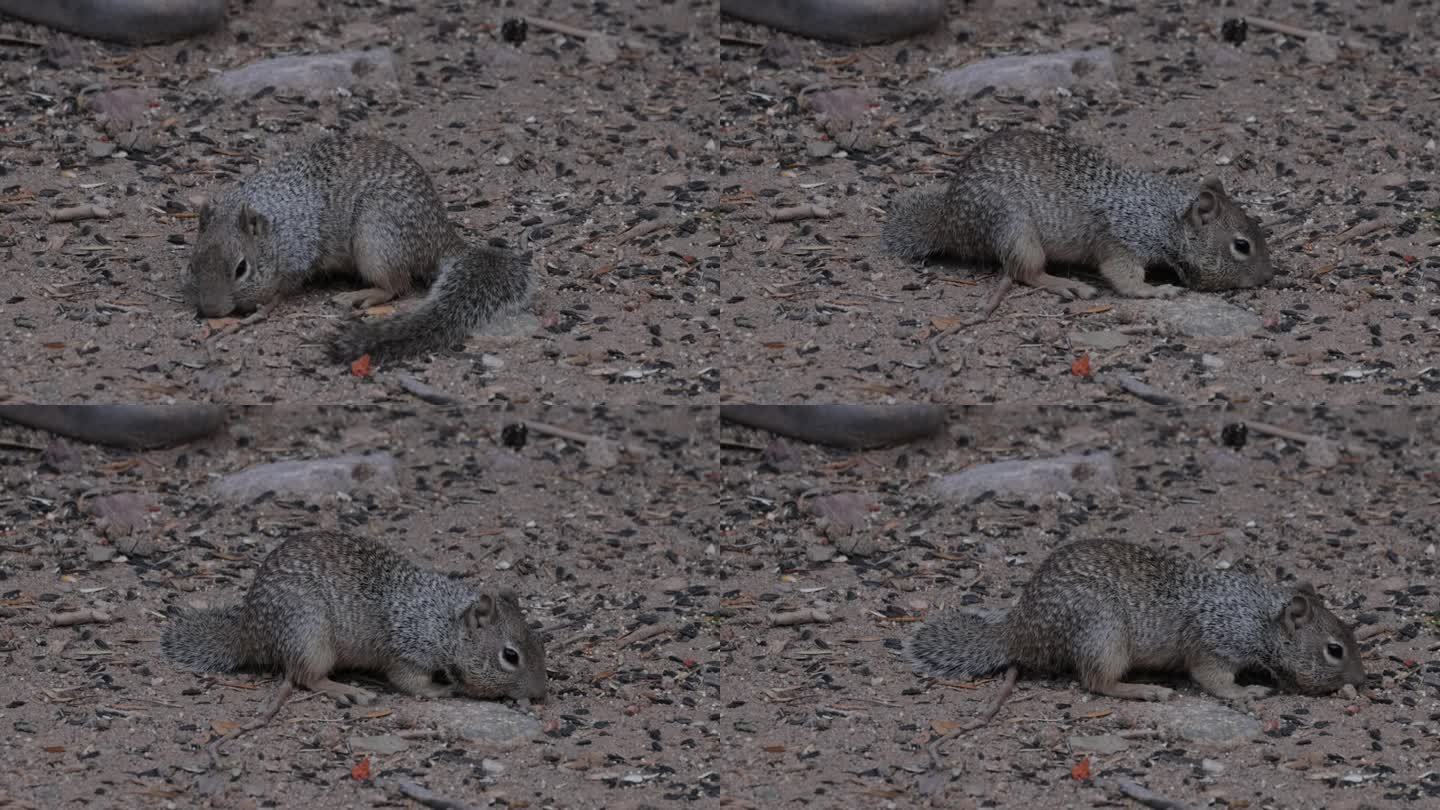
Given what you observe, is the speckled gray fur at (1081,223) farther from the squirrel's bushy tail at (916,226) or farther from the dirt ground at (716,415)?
the dirt ground at (716,415)

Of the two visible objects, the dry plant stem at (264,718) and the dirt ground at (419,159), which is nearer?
the dry plant stem at (264,718)

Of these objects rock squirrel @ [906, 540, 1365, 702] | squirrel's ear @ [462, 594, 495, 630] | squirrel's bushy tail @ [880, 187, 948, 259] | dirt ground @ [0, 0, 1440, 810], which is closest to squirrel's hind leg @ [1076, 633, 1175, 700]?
rock squirrel @ [906, 540, 1365, 702]

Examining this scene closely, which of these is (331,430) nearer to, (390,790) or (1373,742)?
(390,790)

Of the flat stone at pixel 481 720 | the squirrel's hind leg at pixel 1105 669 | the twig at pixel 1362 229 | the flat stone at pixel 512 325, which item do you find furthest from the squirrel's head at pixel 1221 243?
the flat stone at pixel 481 720

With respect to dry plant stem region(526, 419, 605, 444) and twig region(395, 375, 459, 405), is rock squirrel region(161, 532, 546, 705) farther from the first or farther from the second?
dry plant stem region(526, 419, 605, 444)

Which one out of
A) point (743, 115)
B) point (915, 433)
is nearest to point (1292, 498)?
point (915, 433)

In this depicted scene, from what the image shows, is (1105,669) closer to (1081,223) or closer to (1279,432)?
(1081,223)
